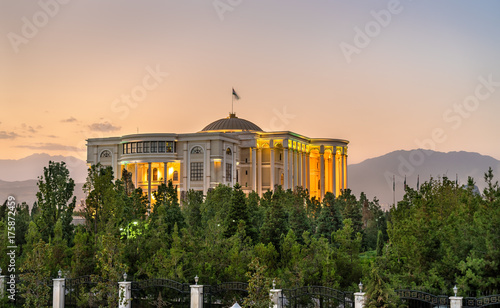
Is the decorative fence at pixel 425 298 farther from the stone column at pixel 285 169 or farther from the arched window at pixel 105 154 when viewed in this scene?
the arched window at pixel 105 154

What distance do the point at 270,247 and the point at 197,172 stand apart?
5637 cm

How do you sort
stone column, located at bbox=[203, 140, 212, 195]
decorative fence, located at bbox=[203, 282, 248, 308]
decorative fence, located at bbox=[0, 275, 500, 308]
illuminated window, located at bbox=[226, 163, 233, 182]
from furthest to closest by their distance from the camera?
illuminated window, located at bbox=[226, 163, 233, 182]
stone column, located at bbox=[203, 140, 212, 195]
decorative fence, located at bbox=[203, 282, 248, 308]
decorative fence, located at bbox=[0, 275, 500, 308]

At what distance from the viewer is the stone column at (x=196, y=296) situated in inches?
892

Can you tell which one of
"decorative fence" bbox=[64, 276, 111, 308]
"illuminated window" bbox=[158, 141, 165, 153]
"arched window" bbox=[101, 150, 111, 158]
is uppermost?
"illuminated window" bbox=[158, 141, 165, 153]

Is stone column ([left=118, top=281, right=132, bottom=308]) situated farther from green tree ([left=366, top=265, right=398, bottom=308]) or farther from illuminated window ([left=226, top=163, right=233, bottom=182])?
illuminated window ([left=226, top=163, right=233, bottom=182])

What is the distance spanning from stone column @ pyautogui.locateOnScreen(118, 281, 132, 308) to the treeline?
0.43m

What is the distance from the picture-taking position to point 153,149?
82438 millimetres

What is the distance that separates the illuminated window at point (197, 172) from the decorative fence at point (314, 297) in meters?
59.3

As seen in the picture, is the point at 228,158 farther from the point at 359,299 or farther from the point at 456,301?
the point at 456,301

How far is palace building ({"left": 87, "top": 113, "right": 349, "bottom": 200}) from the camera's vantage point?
82062 mm

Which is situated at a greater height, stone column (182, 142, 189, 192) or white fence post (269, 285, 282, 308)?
stone column (182, 142, 189, 192)

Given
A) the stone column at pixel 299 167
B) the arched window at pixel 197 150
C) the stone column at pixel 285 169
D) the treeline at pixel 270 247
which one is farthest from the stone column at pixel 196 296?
the stone column at pixel 299 167

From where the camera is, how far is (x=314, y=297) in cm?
2275

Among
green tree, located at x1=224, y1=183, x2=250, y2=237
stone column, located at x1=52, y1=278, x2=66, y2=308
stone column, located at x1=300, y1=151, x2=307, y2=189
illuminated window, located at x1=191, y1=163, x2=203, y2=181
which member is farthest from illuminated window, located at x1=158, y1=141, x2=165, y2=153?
stone column, located at x1=52, y1=278, x2=66, y2=308
